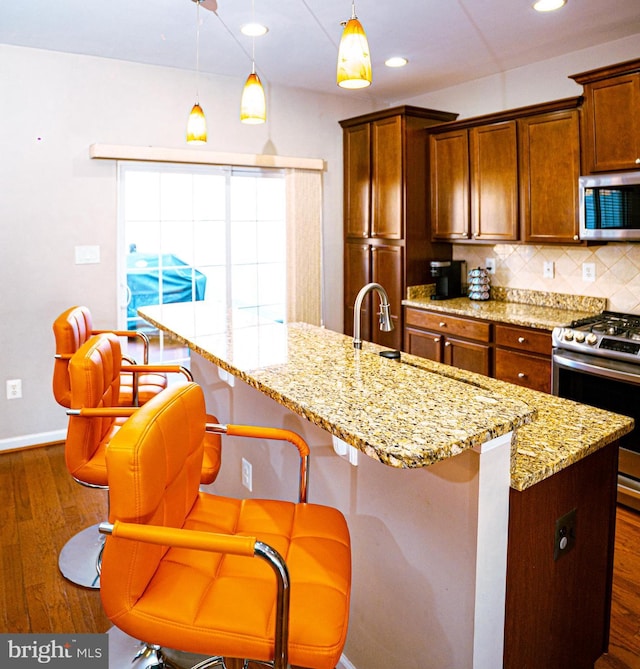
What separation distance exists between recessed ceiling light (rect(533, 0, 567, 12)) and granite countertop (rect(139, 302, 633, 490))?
2054 mm

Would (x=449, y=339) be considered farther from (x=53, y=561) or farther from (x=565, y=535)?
(x=53, y=561)

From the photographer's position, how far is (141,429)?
121 cm

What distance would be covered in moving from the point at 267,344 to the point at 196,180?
2.61 meters

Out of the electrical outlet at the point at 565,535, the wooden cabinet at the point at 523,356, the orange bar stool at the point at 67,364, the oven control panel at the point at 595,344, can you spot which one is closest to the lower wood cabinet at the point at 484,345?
the wooden cabinet at the point at 523,356

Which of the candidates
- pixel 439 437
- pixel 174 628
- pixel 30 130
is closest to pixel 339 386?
pixel 439 437

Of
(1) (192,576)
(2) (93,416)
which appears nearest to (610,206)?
(2) (93,416)

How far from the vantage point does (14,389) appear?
3.94 metres

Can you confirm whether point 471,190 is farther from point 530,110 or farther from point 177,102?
point 177,102

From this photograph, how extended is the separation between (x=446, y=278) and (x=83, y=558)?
10.4 ft

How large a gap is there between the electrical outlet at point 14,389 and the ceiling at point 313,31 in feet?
7.06

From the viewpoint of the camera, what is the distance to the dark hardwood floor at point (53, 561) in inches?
84.2

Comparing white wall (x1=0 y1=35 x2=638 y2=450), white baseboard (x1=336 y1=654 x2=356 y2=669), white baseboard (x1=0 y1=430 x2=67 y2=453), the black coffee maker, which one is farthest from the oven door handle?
white baseboard (x1=0 y1=430 x2=67 y2=453)

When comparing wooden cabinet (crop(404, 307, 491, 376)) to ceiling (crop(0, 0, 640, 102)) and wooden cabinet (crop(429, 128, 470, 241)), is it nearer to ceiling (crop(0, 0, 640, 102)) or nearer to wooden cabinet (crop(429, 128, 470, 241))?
wooden cabinet (crop(429, 128, 470, 241))

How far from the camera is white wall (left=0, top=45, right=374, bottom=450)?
3.77 m
